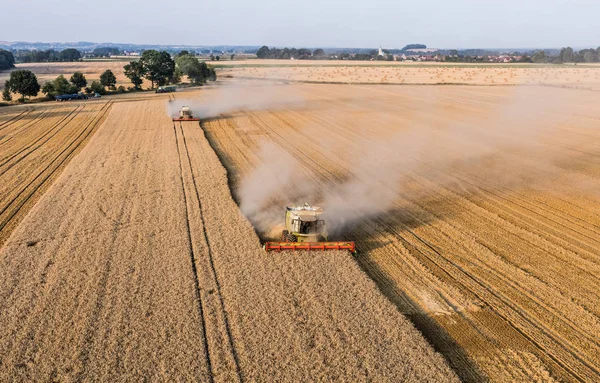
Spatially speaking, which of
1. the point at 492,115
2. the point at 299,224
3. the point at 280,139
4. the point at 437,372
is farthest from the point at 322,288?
the point at 492,115

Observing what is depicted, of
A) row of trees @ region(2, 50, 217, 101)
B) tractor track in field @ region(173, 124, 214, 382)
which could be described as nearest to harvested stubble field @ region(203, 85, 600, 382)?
tractor track in field @ region(173, 124, 214, 382)

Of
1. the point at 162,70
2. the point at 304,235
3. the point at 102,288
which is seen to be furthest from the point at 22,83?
the point at 304,235

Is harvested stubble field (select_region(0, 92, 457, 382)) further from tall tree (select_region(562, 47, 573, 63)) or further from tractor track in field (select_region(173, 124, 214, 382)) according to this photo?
tall tree (select_region(562, 47, 573, 63))

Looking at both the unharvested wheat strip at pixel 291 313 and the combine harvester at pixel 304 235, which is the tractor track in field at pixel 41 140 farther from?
the combine harvester at pixel 304 235

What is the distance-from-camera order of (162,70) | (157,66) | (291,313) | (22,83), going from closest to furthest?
(291,313) → (22,83) → (157,66) → (162,70)

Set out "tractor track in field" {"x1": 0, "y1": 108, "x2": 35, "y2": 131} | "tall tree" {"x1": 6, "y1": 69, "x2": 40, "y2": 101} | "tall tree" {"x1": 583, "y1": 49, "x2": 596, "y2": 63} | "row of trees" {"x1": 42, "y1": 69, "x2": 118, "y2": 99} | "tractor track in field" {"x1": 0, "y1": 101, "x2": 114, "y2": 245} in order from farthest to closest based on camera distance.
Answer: "tall tree" {"x1": 583, "y1": 49, "x2": 596, "y2": 63}
"row of trees" {"x1": 42, "y1": 69, "x2": 118, "y2": 99}
"tall tree" {"x1": 6, "y1": 69, "x2": 40, "y2": 101}
"tractor track in field" {"x1": 0, "y1": 108, "x2": 35, "y2": 131}
"tractor track in field" {"x1": 0, "y1": 101, "x2": 114, "y2": 245}

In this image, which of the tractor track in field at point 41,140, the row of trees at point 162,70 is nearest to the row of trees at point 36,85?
the row of trees at point 162,70

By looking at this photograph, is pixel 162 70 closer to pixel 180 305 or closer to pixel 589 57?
pixel 180 305

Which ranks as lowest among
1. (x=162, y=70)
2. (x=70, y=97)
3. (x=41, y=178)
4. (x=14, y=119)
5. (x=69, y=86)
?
(x=70, y=97)
